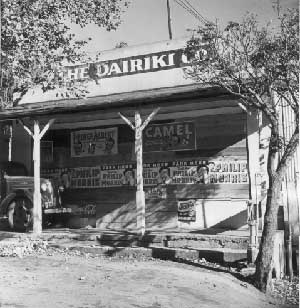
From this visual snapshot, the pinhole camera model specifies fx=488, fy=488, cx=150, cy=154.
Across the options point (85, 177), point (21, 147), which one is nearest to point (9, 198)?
point (85, 177)

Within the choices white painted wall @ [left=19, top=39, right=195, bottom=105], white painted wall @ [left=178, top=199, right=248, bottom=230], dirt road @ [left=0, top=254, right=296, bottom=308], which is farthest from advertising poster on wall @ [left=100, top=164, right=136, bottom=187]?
dirt road @ [left=0, top=254, right=296, bottom=308]

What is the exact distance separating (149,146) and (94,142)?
2.03m

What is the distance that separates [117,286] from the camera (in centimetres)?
802

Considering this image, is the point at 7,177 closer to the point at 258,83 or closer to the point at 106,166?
the point at 106,166

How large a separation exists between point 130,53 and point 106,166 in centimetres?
382

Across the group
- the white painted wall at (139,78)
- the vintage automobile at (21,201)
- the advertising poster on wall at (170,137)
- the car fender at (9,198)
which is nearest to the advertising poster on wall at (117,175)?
the advertising poster on wall at (170,137)

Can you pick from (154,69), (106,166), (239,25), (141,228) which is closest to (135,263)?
(141,228)

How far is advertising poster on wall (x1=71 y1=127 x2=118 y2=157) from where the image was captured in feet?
52.3

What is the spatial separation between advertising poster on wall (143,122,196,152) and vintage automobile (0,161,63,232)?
130 inches

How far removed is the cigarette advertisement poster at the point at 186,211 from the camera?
47.5ft

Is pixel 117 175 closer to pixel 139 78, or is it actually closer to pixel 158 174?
pixel 158 174

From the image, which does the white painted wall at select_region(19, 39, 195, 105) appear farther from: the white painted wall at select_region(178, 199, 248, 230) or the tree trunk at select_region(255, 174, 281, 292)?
the tree trunk at select_region(255, 174, 281, 292)

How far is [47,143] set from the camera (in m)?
16.8

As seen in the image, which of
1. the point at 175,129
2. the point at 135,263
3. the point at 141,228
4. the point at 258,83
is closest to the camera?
the point at 258,83
